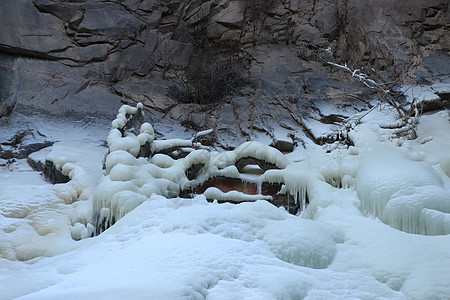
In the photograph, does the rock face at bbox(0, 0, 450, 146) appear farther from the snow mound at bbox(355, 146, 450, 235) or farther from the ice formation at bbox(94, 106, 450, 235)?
the snow mound at bbox(355, 146, 450, 235)

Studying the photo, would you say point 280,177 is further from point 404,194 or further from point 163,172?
point 404,194

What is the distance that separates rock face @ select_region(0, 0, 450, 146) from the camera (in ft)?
33.7

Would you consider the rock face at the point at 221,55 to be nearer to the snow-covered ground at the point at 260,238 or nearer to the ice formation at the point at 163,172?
the ice formation at the point at 163,172

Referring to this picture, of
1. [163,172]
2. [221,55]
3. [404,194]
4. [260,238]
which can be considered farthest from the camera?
[221,55]

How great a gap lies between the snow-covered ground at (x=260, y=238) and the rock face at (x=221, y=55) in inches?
117

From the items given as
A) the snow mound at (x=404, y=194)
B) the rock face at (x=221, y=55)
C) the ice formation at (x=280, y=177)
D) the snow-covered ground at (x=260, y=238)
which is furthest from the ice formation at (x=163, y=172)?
the rock face at (x=221, y=55)

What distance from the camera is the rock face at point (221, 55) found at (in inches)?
404

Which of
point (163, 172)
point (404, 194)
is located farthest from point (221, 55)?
point (404, 194)

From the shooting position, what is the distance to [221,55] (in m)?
12.3

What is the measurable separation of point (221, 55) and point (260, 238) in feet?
30.4

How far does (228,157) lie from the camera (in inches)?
303

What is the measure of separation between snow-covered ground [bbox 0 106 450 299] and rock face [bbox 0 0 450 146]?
2.98m

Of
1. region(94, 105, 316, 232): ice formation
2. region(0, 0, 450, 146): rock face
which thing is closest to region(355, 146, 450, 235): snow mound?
region(94, 105, 316, 232): ice formation

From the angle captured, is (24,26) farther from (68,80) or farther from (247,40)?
(247,40)
